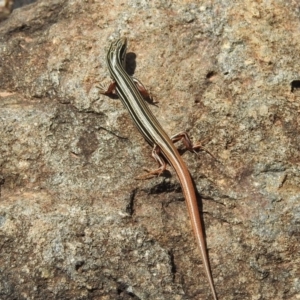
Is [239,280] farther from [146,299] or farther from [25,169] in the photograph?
[25,169]

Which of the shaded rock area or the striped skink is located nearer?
the shaded rock area

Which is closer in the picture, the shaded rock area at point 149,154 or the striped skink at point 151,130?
the shaded rock area at point 149,154

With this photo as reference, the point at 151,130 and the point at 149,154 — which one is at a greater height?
the point at 151,130

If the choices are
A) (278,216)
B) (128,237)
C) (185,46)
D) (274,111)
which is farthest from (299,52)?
(128,237)

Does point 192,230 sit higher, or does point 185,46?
point 185,46
